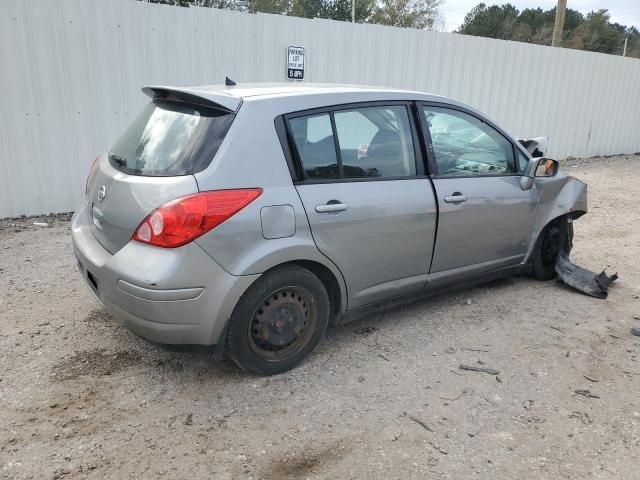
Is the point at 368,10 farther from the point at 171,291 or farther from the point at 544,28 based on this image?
the point at 171,291

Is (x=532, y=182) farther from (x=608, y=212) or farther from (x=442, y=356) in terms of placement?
(x=608, y=212)

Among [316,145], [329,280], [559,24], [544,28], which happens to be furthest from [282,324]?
[544,28]

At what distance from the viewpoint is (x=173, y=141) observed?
9.86 ft

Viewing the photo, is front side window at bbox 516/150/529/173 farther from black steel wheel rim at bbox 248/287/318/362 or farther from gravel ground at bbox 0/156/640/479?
black steel wheel rim at bbox 248/287/318/362

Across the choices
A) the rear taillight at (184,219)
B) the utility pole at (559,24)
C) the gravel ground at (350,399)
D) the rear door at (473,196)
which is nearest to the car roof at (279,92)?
the rear door at (473,196)

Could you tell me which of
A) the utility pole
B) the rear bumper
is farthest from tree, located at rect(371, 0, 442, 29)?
the rear bumper

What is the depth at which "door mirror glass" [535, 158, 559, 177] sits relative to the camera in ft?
14.1

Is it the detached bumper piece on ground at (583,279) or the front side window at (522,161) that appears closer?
the front side window at (522,161)

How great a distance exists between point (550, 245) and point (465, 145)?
1.42m

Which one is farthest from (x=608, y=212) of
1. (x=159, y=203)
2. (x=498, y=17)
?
(x=498, y=17)

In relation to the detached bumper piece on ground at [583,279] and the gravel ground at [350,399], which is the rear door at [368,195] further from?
the detached bumper piece on ground at [583,279]

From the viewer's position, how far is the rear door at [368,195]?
315cm

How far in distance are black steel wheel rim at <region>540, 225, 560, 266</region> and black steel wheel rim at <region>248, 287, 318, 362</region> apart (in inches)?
99.4

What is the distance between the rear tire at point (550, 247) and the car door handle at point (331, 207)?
2257mm
